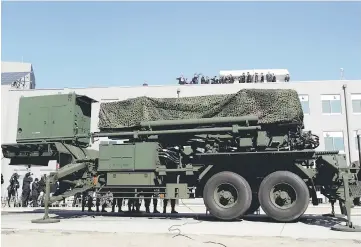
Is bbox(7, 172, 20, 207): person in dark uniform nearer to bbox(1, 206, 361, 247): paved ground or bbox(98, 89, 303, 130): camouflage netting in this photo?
bbox(98, 89, 303, 130): camouflage netting

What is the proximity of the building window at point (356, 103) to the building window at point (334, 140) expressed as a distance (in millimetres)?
2155

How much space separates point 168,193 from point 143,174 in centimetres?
94

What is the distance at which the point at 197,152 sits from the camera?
1149cm

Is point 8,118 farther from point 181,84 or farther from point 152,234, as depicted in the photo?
point 152,234

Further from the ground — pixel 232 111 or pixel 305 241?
pixel 232 111

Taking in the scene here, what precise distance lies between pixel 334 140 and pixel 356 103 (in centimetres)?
339

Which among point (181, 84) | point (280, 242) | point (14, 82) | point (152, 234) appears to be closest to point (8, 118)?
point (14, 82)

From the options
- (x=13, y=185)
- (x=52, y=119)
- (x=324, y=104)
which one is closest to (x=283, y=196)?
(x=52, y=119)

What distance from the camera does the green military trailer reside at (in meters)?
10.1

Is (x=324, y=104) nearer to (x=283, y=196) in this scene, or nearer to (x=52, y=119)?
(x=283, y=196)

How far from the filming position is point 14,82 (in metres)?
34.7

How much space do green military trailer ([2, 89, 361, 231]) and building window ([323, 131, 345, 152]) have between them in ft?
63.3

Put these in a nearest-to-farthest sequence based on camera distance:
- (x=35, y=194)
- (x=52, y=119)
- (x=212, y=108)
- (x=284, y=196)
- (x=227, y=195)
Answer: (x=284, y=196) < (x=227, y=195) < (x=212, y=108) < (x=52, y=119) < (x=35, y=194)

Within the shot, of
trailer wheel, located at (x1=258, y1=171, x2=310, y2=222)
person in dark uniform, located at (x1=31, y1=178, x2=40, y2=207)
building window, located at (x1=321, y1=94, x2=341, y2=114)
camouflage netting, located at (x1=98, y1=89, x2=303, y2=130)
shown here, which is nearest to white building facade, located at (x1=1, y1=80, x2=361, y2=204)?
building window, located at (x1=321, y1=94, x2=341, y2=114)
